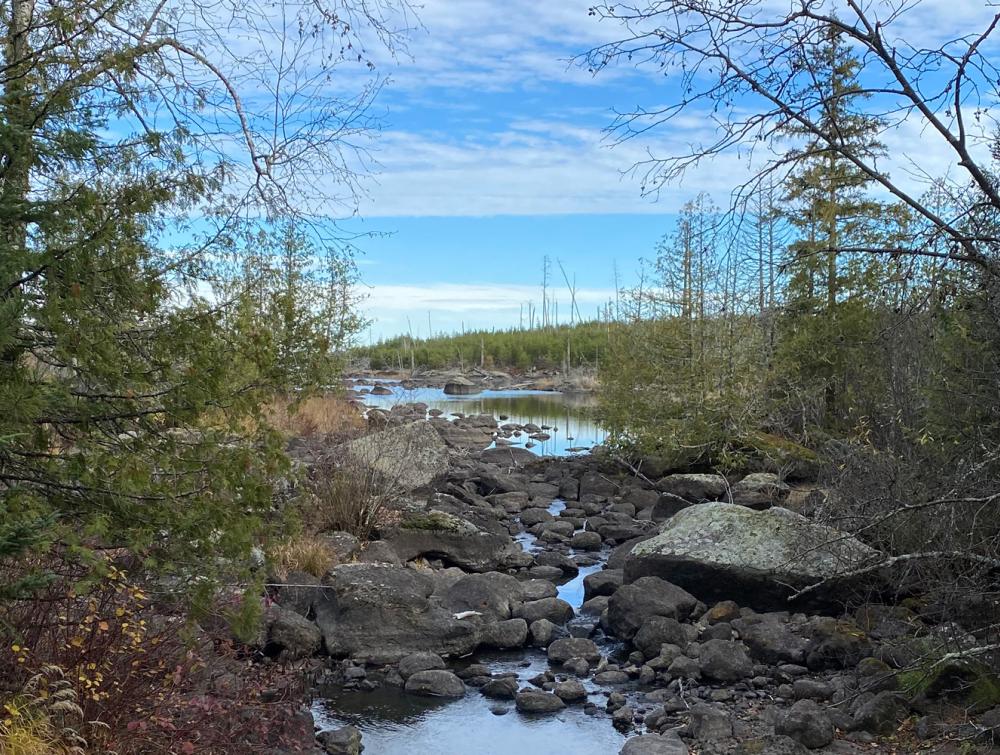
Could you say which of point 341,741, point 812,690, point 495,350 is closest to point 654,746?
point 812,690

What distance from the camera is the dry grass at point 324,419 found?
17391 millimetres

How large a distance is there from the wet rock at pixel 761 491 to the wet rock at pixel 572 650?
5818 millimetres

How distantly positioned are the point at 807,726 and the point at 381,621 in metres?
3.87

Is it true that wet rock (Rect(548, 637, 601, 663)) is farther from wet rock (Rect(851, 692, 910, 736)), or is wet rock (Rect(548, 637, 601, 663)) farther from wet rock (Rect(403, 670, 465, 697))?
wet rock (Rect(851, 692, 910, 736))

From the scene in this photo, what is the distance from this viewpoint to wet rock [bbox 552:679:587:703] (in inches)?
285

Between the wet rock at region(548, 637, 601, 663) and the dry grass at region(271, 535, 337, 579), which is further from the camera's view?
the dry grass at region(271, 535, 337, 579)

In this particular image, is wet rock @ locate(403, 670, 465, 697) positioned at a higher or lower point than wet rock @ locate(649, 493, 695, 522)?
lower

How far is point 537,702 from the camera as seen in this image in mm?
7059

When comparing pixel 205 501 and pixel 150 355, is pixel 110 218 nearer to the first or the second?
pixel 150 355

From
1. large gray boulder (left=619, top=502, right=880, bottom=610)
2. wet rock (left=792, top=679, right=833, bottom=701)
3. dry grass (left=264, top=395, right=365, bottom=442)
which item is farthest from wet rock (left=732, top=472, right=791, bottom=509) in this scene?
wet rock (left=792, top=679, right=833, bottom=701)

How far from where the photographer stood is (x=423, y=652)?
811 cm

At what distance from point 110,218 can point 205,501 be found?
1.36 metres

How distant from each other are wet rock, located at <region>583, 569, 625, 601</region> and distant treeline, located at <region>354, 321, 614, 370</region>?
51.3m

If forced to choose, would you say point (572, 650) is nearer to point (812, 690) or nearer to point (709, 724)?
point (709, 724)
